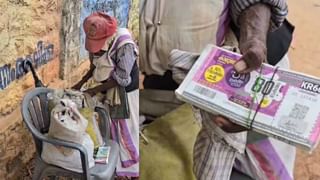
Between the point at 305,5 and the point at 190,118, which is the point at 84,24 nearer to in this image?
the point at 190,118

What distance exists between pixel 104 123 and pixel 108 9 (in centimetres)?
19

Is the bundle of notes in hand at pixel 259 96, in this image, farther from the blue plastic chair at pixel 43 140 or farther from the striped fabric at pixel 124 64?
the blue plastic chair at pixel 43 140

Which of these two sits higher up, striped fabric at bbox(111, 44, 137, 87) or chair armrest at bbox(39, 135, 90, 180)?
striped fabric at bbox(111, 44, 137, 87)

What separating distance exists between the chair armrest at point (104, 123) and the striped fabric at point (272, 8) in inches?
13.3

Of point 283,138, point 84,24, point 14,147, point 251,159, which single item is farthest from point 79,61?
point 251,159

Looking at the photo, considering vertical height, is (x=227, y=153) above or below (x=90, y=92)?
below

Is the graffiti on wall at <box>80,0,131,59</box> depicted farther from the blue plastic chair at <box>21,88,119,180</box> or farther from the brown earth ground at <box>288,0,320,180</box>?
the brown earth ground at <box>288,0,320,180</box>

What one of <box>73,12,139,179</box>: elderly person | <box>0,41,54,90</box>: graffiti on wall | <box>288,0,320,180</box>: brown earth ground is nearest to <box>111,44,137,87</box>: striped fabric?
<box>73,12,139,179</box>: elderly person

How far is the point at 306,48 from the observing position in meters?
2.80

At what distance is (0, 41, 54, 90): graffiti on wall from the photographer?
31.9 inches

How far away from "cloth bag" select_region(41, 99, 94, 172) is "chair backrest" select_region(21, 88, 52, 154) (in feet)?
0.05

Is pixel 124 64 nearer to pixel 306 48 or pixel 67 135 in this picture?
pixel 67 135

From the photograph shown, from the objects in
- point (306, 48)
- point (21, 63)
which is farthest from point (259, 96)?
point (306, 48)

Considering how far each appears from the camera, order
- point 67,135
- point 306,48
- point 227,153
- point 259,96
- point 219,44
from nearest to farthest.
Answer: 1. point 67,135
2. point 259,96
3. point 227,153
4. point 219,44
5. point 306,48
